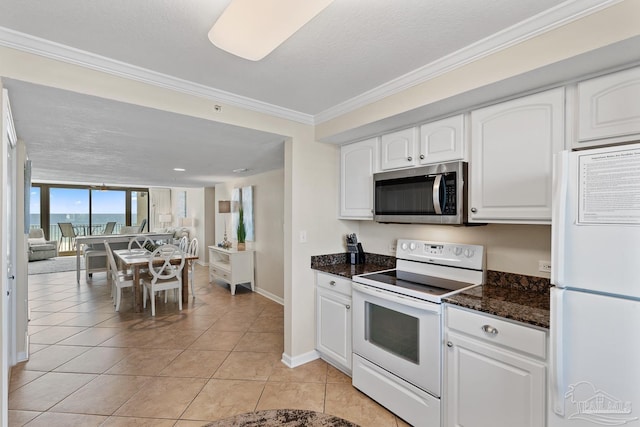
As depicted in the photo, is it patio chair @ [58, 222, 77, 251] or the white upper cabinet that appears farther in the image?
patio chair @ [58, 222, 77, 251]

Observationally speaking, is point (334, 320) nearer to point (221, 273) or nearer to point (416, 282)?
point (416, 282)

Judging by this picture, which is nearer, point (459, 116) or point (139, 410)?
point (459, 116)

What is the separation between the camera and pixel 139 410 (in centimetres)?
216

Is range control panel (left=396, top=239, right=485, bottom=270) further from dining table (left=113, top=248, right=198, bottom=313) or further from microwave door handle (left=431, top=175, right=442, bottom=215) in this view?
dining table (left=113, top=248, right=198, bottom=313)

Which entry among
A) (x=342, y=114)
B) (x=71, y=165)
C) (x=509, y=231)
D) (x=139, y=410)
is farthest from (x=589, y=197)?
(x=71, y=165)

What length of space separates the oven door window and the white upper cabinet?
Result: 1.39m

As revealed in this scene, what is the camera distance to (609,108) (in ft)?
4.68

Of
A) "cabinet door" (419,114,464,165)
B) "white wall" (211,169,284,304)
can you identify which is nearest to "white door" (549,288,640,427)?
"cabinet door" (419,114,464,165)

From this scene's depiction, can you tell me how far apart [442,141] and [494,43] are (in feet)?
2.19

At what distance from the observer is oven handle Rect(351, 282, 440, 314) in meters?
1.84

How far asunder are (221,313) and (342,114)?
10.7 feet

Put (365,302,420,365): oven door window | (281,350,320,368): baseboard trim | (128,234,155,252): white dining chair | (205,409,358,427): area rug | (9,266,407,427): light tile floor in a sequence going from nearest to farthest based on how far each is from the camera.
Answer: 1. (205,409,358,427): area rug
2. (365,302,420,365): oven door window
3. (9,266,407,427): light tile floor
4. (281,350,320,368): baseboard trim
5. (128,234,155,252): white dining chair

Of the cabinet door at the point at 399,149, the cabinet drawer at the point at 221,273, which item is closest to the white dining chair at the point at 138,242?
the cabinet drawer at the point at 221,273

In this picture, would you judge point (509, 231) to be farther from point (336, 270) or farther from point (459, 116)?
point (336, 270)
